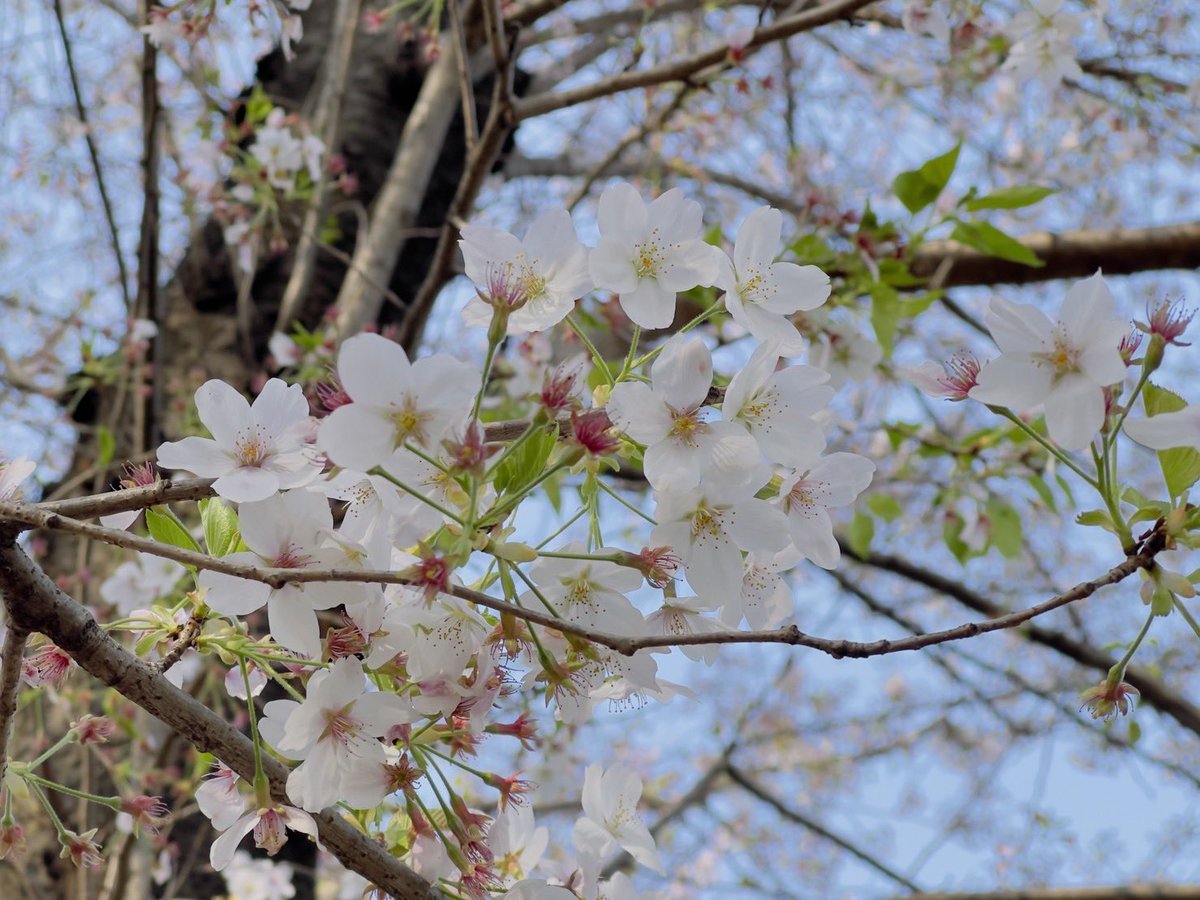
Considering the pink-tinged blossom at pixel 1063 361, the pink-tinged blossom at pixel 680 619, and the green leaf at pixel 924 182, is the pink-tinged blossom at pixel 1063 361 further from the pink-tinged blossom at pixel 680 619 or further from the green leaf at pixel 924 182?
the green leaf at pixel 924 182

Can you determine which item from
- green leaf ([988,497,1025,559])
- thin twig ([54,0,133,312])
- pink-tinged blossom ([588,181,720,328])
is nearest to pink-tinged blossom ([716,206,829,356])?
pink-tinged blossom ([588,181,720,328])

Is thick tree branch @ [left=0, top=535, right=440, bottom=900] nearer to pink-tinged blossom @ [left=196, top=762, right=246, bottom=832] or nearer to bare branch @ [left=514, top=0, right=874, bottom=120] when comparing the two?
pink-tinged blossom @ [left=196, top=762, right=246, bottom=832]

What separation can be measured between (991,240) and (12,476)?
1.35 metres

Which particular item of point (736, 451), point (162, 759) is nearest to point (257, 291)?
point (162, 759)

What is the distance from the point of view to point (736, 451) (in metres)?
0.73

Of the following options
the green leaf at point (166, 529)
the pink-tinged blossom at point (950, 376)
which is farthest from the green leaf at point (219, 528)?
the pink-tinged blossom at point (950, 376)

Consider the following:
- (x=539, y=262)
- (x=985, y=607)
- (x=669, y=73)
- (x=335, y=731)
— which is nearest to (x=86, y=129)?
(x=669, y=73)

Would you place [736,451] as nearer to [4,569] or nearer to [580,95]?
[4,569]

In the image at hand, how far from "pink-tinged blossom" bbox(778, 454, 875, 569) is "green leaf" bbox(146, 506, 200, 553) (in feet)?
1.50

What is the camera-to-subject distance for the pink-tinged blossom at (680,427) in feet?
2.40

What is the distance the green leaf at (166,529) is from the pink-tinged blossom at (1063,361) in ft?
1.92

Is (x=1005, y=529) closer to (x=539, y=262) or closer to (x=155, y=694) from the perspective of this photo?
(x=539, y=262)

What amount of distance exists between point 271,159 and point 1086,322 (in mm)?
1948

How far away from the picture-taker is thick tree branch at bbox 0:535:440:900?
2.26 feet
